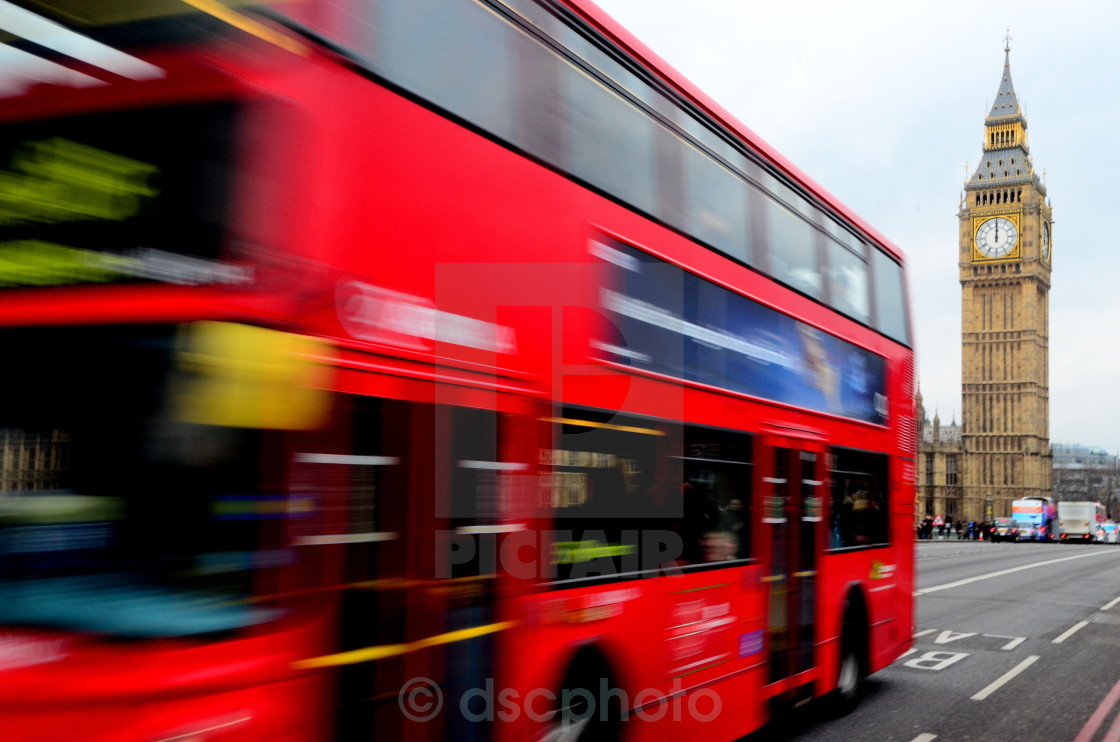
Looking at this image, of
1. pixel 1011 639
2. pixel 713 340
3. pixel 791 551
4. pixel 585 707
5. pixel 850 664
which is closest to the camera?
pixel 585 707

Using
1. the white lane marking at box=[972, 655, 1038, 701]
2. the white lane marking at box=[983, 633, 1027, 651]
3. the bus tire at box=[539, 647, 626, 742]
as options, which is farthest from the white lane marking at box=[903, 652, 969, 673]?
the bus tire at box=[539, 647, 626, 742]

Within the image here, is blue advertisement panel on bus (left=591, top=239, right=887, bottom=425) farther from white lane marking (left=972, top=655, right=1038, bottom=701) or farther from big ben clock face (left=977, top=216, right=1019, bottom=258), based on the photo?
big ben clock face (left=977, top=216, right=1019, bottom=258)

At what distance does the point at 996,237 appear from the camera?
101375 mm

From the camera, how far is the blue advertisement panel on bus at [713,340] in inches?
192

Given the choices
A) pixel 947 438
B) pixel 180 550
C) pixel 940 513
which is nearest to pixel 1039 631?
pixel 180 550

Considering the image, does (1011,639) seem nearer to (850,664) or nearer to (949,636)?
(949,636)

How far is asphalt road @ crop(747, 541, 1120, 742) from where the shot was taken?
7504mm

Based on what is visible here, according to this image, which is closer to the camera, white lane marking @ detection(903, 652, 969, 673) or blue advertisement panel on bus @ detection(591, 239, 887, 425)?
blue advertisement panel on bus @ detection(591, 239, 887, 425)

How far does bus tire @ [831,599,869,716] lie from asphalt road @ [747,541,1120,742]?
0.13 m

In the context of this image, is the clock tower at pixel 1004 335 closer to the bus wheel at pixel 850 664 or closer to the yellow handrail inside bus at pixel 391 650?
the bus wheel at pixel 850 664

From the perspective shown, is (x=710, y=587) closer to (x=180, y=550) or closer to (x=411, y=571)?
(x=411, y=571)

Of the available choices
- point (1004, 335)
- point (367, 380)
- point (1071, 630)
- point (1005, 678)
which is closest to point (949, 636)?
point (1071, 630)

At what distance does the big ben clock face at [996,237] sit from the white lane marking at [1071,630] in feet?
312

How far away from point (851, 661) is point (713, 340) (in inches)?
152
